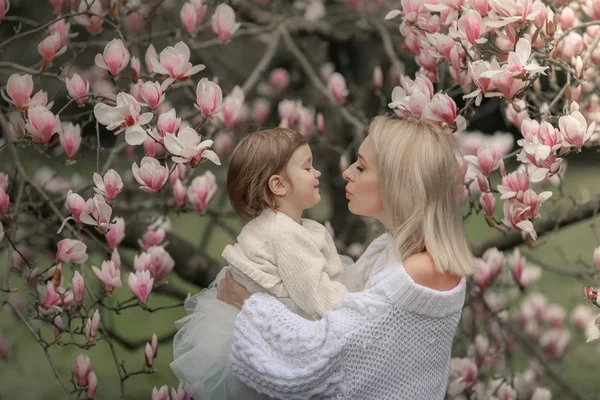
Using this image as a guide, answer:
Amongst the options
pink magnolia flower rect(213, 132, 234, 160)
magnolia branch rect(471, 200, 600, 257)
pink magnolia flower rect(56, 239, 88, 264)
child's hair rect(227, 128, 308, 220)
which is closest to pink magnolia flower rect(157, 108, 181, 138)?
child's hair rect(227, 128, 308, 220)

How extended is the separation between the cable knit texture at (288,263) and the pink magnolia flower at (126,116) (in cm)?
30

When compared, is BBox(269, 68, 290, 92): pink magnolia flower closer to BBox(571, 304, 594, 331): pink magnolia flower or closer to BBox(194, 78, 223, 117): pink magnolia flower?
BBox(571, 304, 594, 331): pink magnolia flower

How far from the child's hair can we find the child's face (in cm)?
1

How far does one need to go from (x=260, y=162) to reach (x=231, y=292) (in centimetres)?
28

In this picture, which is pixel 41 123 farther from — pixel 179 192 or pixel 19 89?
pixel 179 192

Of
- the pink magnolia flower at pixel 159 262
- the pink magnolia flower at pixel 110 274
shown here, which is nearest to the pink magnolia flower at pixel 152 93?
the pink magnolia flower at pixel 110 274

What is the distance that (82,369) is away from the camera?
2281 millimetres

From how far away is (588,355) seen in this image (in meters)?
4.71

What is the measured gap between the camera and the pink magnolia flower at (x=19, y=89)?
6.69 feet

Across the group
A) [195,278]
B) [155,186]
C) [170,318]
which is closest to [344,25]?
[195,278]

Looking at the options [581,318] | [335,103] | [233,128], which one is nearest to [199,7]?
[233,128]

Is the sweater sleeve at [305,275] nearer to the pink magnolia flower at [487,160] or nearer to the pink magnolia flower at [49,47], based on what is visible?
the pink magnolia flower at [487,160]

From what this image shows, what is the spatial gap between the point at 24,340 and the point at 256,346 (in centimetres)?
315

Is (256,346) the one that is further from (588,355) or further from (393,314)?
(588,355)
